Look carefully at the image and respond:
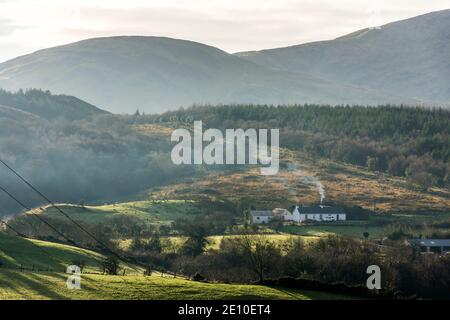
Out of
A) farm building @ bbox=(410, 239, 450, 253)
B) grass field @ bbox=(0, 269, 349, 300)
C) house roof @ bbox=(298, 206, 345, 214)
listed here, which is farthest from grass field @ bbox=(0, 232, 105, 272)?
house roof @ bbox=(298, 206, 345, 214)

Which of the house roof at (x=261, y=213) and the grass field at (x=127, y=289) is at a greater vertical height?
the grass field at (x=127, y=289)

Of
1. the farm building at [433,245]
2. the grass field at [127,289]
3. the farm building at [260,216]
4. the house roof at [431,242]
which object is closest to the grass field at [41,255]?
the grass field at [127,289]

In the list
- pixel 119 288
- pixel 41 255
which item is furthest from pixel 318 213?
pixel 119 288

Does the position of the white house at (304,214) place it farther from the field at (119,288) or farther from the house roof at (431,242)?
the field at (119,288)

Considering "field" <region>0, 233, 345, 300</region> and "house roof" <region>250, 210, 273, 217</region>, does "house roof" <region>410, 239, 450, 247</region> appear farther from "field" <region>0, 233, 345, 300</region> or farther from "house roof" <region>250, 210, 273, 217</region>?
"field" <region>0, 233, 345, 300</region>

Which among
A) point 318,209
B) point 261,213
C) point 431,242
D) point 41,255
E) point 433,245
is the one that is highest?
point 41,255

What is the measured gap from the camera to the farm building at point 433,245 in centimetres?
14110

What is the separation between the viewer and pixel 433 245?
472 feet

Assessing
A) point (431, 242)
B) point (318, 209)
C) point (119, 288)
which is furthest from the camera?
point (318, 209)

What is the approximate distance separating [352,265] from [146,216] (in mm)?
80178

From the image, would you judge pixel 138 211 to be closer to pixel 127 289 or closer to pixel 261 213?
pixel 261 213

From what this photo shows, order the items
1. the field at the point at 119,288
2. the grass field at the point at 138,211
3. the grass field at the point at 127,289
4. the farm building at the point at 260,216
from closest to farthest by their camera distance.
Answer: the grass field at the point at 127,289, the field at the point at 119,288, the grass field at the point at 138,211, the farm building at the point at 260,216

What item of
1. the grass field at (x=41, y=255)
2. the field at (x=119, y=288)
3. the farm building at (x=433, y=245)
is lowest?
the farm building at (x=433, y=245)
